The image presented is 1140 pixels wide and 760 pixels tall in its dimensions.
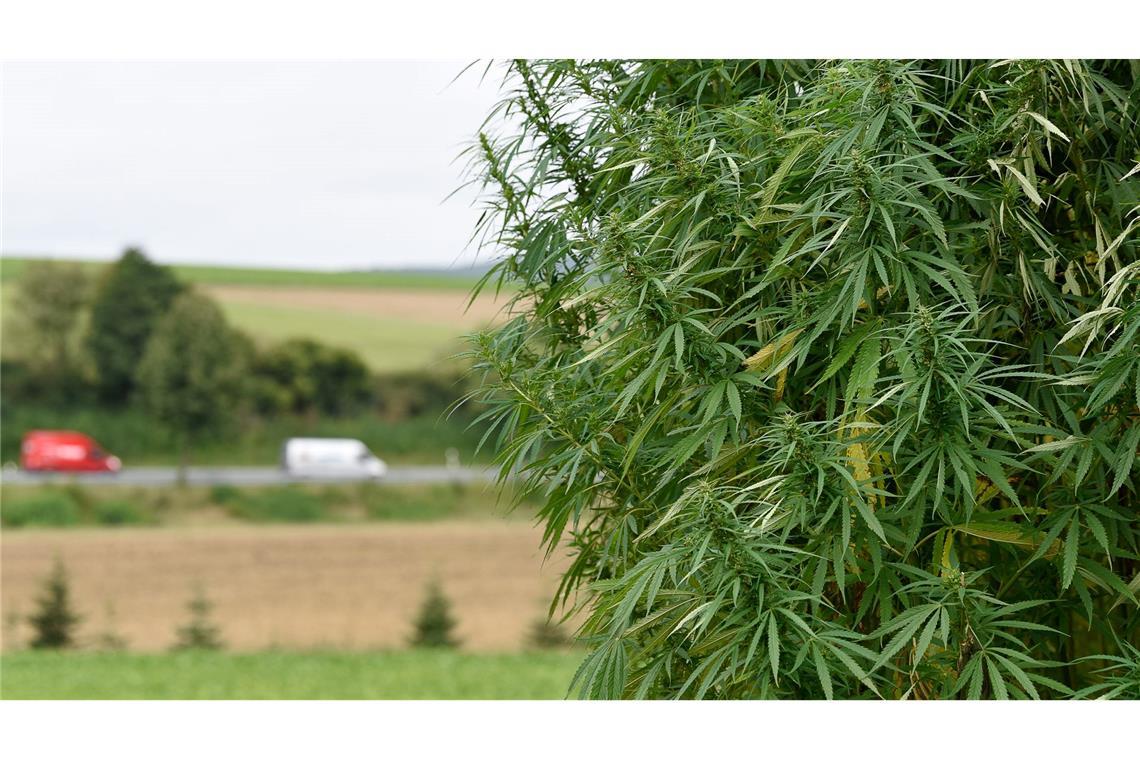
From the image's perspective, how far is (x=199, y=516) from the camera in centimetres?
1473

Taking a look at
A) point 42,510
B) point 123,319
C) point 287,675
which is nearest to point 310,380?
point 123,319

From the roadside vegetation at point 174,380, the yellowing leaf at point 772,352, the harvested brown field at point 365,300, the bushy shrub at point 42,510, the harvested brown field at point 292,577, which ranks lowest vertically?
the harvested brown field at point 292,577

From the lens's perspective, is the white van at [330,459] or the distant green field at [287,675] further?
the white van at [330,459]

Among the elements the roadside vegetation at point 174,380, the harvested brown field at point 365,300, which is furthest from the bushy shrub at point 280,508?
the harvested brown field at point 365,300

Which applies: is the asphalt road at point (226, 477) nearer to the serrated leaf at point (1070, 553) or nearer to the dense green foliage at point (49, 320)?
the dense green foliage at point (49, 320)

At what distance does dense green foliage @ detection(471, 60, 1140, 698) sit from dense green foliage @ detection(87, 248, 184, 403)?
50.8 ft

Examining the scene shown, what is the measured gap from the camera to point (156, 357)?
1548 centimetres

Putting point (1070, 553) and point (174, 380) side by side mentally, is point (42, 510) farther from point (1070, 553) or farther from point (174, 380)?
point (1070, 553)

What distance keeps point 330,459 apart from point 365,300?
4259 mm

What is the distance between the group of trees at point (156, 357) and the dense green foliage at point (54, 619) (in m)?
5.44

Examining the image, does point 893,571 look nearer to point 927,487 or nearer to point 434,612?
point 927,487

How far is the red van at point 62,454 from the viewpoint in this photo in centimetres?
1540

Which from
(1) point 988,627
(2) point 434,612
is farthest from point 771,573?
(2) point 434,612

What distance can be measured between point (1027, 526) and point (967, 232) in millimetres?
618
